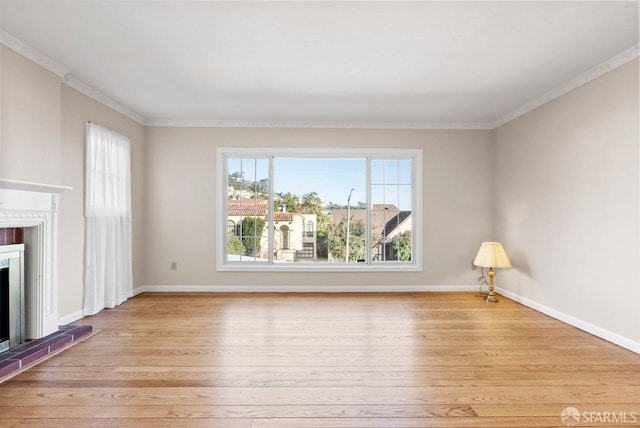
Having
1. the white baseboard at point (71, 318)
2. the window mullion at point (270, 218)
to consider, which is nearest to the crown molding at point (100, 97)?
the window mullion at point (270, 218)

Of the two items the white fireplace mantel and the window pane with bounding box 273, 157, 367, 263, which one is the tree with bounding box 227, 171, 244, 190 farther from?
the white fireplace mantel

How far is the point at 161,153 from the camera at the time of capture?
16.6 ft

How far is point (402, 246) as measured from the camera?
208 inches

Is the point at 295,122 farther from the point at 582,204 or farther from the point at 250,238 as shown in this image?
the point at 582,204

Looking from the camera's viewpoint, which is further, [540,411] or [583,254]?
[583,254]

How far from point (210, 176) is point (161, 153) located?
0.81 meters

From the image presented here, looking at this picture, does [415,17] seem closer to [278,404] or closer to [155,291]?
[278,404]

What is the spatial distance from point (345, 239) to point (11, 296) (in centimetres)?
391

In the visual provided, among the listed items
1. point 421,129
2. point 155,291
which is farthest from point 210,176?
point 421,129

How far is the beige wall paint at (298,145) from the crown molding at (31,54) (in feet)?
6.09

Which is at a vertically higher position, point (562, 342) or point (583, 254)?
point (583, 254)

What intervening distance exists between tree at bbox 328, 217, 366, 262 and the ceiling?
5.99ft

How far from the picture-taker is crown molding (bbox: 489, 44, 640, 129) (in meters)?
2.91

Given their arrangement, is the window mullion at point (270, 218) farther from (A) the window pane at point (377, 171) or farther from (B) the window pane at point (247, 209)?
(A) the window pane at point (377, 171)
